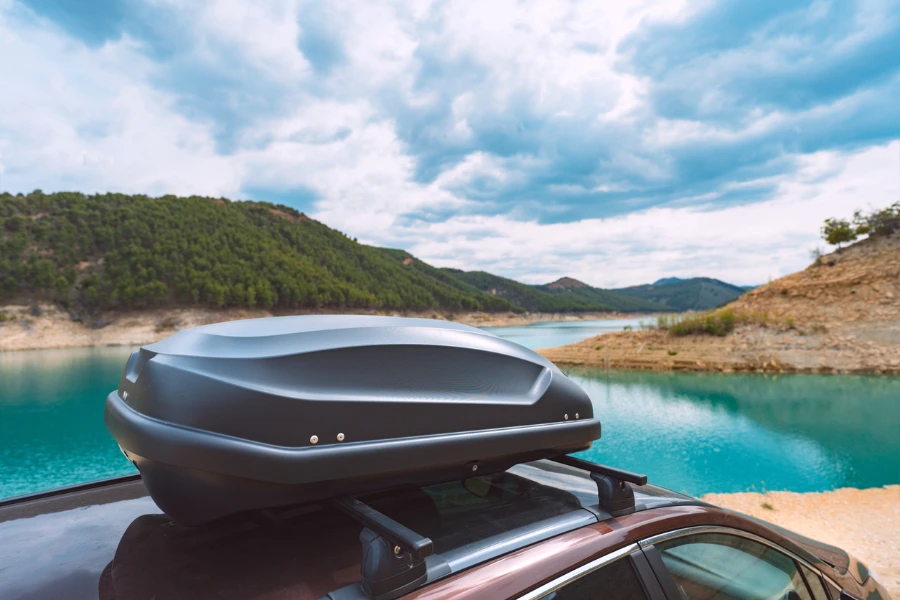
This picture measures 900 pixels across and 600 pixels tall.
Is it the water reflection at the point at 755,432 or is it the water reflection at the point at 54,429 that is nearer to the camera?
the water reflection at the point at 755,432

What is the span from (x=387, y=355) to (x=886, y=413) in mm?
20412

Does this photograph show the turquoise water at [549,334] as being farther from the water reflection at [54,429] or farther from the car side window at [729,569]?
the car side window at [729,569]

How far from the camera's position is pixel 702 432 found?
13.7 meters

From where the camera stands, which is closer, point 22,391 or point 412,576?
point 412,576

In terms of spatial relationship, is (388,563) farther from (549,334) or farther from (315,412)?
(549,334)

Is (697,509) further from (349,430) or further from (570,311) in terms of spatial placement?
(570,311)

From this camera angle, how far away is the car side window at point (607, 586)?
40.5 inches

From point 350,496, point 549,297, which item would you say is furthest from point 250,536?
point 549,297

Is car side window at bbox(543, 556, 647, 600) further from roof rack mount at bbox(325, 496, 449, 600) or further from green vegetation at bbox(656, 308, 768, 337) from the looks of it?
green vegetation at bbox(656, 308, 768, 337)

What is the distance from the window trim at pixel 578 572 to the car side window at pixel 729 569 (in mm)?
132

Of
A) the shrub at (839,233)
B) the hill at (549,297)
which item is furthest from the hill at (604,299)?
the shrub at (839,233)

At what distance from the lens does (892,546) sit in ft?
19.5

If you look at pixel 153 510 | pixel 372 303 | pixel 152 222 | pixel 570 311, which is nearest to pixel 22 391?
pixel 153 510

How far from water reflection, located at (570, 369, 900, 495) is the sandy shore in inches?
33.7
